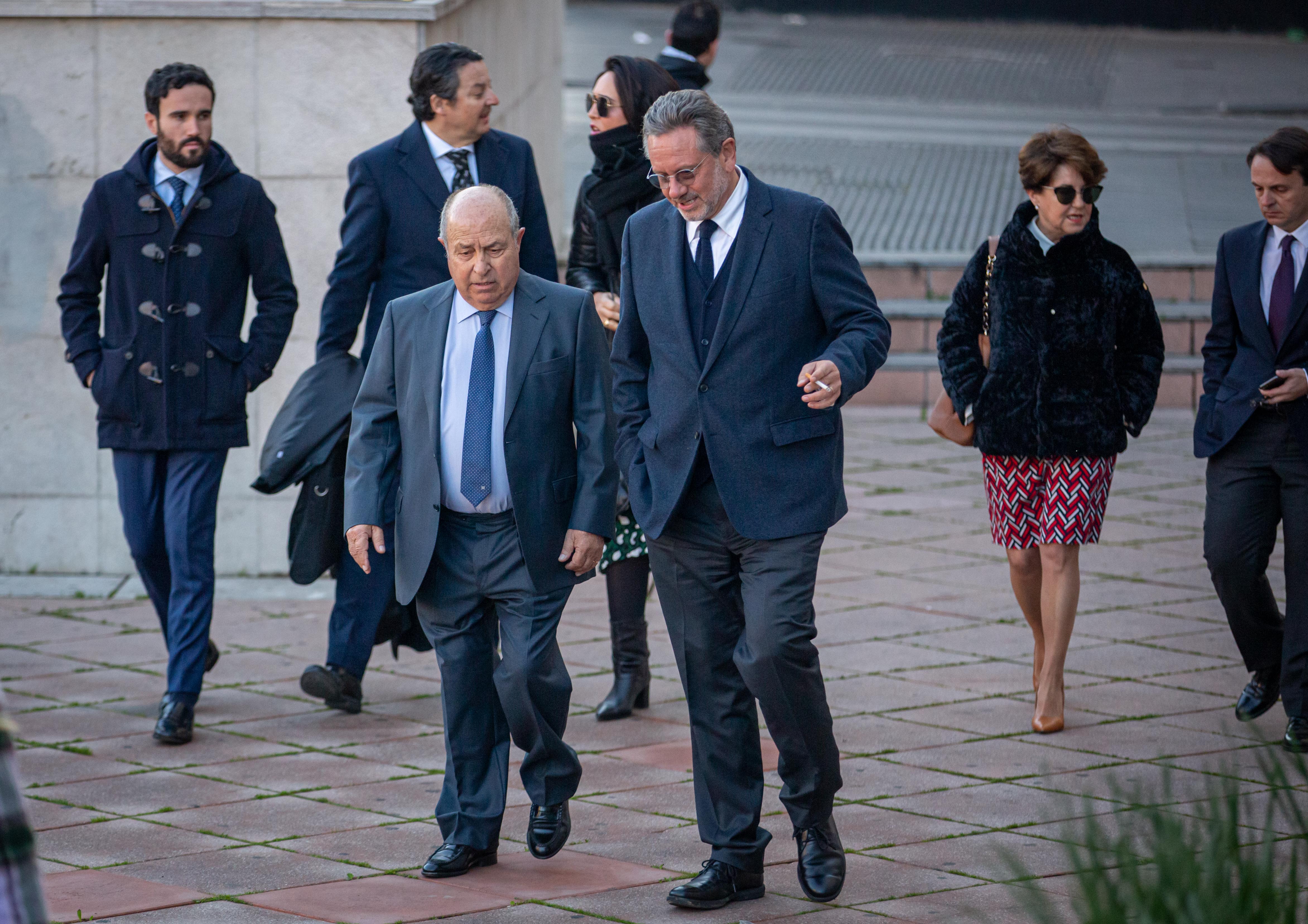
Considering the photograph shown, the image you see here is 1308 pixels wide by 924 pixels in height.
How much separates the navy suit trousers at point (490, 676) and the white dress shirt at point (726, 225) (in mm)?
906

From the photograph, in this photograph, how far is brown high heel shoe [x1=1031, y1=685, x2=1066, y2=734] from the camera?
588 centimetres

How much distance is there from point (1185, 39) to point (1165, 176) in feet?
25.0

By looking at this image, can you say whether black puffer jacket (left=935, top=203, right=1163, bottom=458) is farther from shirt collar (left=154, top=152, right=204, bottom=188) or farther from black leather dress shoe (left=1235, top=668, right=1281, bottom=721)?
shirt collar (left=154, top=152, right=204, bottom=188)

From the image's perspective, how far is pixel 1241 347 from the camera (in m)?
5.89

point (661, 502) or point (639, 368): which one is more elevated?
point (639, 368)

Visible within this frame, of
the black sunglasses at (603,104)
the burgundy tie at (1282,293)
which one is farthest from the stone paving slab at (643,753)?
the black sunglasses at (603,104)

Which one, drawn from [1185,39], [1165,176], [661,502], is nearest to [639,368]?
[661,502]

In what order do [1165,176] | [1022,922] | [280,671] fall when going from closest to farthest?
[1022,922] → [280,671] → [1165,176]

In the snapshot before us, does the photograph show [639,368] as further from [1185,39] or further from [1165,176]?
[1185,39]

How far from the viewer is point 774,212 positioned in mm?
4477

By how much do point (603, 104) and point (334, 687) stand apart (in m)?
2.24

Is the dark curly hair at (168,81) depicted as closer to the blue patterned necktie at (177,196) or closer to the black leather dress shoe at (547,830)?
the blue patterned necktie at (177,196)

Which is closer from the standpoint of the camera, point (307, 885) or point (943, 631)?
point (307, 885)

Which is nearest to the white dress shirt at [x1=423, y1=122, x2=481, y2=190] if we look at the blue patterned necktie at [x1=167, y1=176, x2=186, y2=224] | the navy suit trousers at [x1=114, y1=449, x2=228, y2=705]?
the blue patterned necktie at [x1=167, y1=176, x2=186, y2=224]
